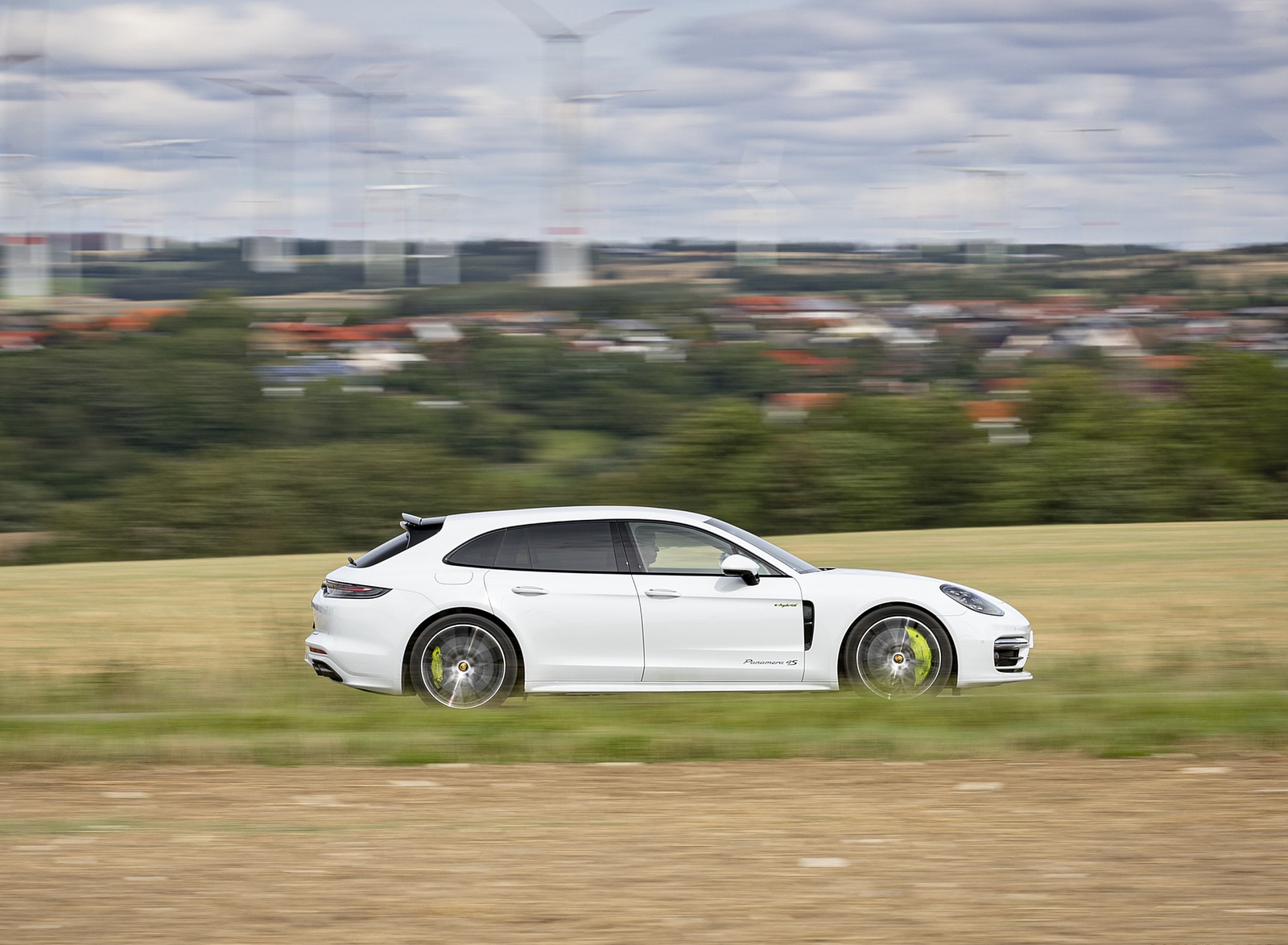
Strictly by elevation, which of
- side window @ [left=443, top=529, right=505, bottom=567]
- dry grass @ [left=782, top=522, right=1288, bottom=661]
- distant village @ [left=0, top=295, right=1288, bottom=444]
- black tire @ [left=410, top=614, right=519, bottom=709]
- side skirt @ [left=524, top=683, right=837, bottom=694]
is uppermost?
distant village @ [left=0, top=295, right=1288, bottom=444]

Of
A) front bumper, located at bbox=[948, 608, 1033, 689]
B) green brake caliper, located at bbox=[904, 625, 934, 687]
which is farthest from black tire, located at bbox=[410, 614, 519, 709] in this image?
front bumper, located at bbox=[948, 608, 1033, 689]

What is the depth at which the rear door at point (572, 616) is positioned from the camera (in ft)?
30.5

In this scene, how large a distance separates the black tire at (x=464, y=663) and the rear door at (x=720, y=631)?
0.91 m

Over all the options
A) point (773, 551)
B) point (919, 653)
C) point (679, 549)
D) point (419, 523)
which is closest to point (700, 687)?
point (679, 549)

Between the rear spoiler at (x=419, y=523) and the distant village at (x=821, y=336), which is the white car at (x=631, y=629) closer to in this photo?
the rear spoiler at (x=419, y=523)

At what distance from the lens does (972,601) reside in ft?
31.4

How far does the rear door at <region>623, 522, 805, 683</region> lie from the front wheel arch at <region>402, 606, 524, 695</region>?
2.61 feet

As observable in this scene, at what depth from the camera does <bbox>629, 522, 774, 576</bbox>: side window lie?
31.3 feet

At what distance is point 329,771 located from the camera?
779 centimetres

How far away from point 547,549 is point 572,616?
51 cm

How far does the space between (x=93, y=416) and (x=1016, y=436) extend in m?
37.8

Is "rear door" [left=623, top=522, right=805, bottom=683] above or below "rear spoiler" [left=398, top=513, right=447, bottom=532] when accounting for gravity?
below

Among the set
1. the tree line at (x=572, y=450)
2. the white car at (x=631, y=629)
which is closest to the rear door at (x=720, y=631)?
the white car at (x=631, y=629)

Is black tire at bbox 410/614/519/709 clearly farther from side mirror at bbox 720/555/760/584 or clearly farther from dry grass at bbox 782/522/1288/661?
dry grass at bbox 782/522/1288/661
